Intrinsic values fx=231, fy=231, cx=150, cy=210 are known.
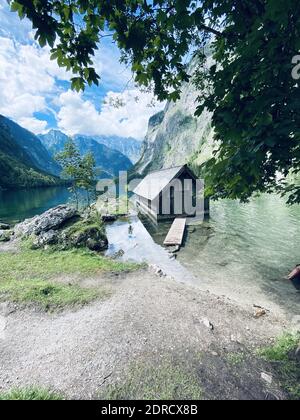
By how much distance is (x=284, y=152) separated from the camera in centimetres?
362

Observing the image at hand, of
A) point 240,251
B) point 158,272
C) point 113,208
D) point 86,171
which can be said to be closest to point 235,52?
point 158,272

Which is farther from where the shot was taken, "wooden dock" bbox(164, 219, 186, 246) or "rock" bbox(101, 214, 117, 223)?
"rock" bbox(101, 214, 117, 223)

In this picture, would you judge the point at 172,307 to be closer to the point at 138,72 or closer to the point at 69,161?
the point at 138,72

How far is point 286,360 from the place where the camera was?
5754 millimetres

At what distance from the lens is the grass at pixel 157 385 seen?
473 centimetres

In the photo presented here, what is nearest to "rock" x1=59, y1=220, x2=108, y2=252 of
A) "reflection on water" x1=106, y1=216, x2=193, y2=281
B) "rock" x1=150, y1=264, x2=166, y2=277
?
"reflection on water" x1=106, y1=216, x2=193, y2=281

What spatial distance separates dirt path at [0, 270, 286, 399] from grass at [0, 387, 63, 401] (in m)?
0.37

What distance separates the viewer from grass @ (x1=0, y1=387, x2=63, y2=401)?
14.3 feet

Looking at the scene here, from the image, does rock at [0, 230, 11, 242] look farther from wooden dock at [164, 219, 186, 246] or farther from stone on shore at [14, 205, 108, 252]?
wooden dock at [164, 219, 186, 246]

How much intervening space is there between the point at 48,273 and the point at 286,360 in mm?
11329

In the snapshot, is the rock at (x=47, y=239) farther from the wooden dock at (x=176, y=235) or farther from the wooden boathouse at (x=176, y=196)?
the wooden boathouse at (x=176, y=196)

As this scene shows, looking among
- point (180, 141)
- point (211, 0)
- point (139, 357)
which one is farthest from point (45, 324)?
point (180, 141)

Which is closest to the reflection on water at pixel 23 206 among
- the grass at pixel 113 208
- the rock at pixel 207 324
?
the grass at pixel 113 208

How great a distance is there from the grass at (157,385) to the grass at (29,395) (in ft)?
3.22
